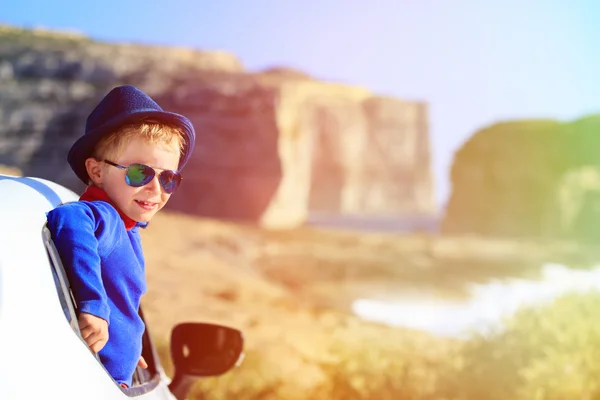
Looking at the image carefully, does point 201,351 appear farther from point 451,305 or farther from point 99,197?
point 451,305

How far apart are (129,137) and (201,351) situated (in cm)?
67

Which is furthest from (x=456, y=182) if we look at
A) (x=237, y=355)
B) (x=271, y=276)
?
(x=237, y=355)

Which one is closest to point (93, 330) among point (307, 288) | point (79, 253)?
point (79, 253)

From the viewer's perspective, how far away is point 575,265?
1950 cm

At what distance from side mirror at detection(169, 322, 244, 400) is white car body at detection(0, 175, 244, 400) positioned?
2.08 feet

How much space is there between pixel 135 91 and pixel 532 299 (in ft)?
17.0

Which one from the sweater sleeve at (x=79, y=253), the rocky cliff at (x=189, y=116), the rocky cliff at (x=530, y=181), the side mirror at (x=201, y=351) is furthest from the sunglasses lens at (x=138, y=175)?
the rocky cliff at (x=530, y=181)

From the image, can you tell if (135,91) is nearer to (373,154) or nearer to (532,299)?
(532,299)

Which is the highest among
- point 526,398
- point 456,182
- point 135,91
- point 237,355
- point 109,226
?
point 135,91

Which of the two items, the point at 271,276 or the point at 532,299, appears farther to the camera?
the point at 271,276

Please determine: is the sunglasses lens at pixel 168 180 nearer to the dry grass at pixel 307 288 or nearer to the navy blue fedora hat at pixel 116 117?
the navy blue fedora hat at pixel 116 117

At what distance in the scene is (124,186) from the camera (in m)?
1.27

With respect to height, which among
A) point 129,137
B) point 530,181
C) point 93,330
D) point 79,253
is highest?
point 129,137

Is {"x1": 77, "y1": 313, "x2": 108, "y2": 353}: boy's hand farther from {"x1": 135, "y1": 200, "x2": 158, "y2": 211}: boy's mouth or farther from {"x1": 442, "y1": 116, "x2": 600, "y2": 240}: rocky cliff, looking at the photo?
{"x1": 442, "y1": 116, "x2": 600, "y2": 240}: rocky cliff
